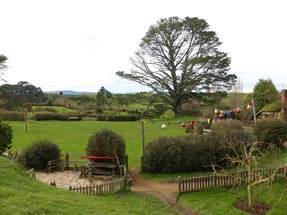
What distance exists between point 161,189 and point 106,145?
4347mm

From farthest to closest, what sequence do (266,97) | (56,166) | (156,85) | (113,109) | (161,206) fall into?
(113,109) < (156,85) < (266,97) < (56,166) < (161,206)

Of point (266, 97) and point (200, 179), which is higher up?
point (266, 97)

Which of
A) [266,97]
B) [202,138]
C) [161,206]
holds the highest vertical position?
[266,97]

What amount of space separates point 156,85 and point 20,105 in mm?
36767

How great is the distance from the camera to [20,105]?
7056 cm

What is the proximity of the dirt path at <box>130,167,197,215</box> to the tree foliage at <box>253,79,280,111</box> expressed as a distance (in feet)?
75.1

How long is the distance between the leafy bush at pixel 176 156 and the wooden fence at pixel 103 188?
12.1ft

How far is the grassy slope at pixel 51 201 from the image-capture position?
766cm

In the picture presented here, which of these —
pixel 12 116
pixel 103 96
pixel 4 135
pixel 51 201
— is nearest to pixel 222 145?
pixel 51 201

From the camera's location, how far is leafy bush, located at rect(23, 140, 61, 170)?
63.4 ft

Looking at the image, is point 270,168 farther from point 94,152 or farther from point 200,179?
point 94,152

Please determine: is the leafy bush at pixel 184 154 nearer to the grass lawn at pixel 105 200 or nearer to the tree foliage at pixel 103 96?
the grass lawn at pixel 105 200

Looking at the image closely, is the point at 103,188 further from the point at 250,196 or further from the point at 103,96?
the point at 103,96

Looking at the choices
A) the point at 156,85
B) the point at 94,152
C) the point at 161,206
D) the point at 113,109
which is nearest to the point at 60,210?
the point at 161,206
